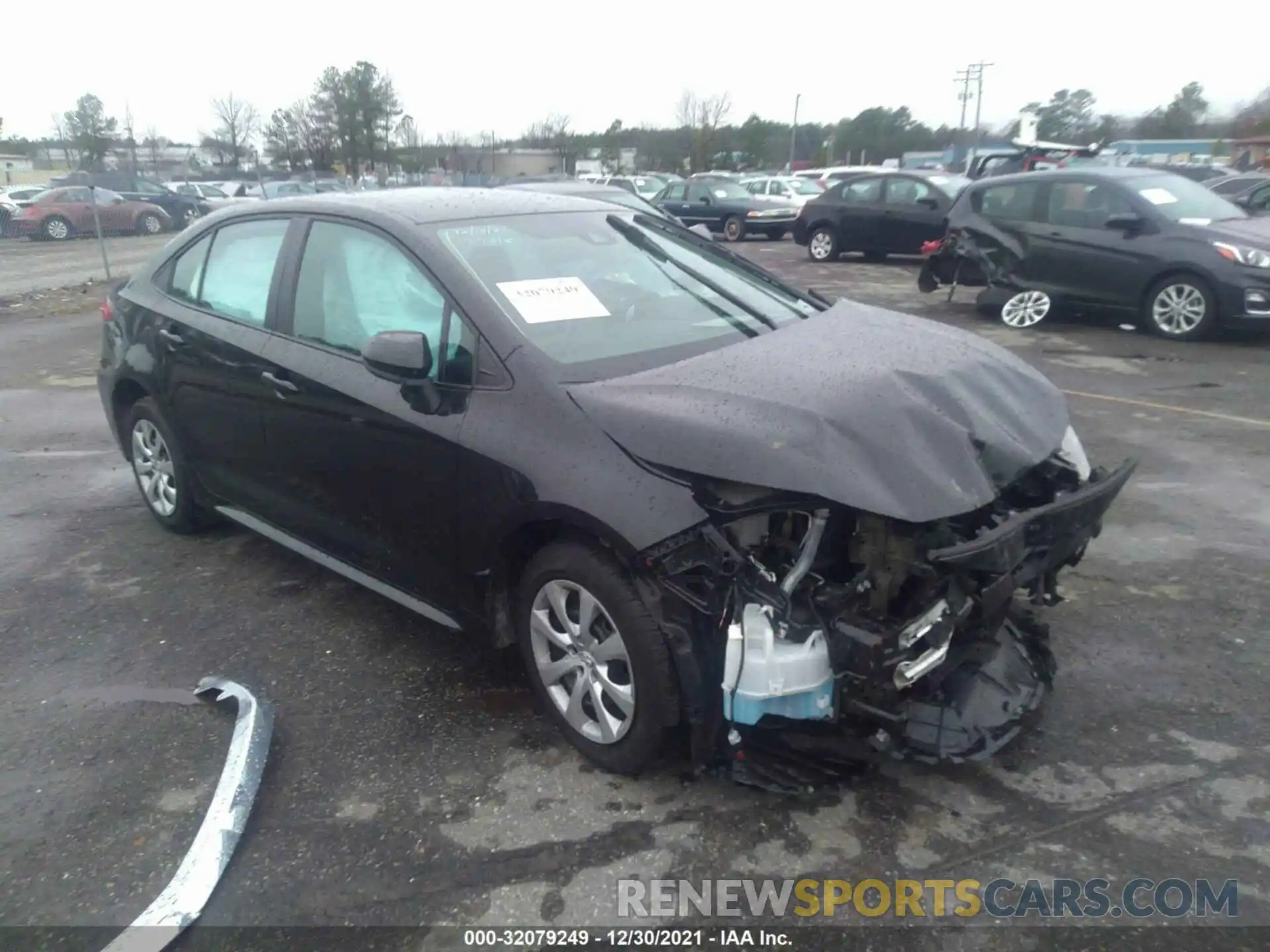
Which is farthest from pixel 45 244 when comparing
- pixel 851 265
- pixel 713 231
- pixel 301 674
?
pixel 301 674

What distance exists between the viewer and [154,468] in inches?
205

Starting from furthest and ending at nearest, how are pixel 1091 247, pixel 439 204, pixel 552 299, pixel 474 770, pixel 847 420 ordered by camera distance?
pixel 1091 247 → pixel 439 204 → pixel 552 299 → pixel 474 770 → pixel 847 420

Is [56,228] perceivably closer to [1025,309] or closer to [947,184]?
[947,184]

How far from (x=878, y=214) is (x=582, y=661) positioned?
15.4m

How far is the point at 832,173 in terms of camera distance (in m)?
34.3

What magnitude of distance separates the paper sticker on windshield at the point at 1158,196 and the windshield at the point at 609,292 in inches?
282

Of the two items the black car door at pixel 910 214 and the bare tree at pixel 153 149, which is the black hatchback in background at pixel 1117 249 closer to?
the black car door at pixel 910 214

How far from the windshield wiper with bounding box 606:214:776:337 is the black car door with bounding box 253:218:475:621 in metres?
1.02

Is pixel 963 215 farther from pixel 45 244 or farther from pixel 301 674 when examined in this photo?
pixel 45 244

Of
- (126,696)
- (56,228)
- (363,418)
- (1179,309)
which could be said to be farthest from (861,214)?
(56,228)

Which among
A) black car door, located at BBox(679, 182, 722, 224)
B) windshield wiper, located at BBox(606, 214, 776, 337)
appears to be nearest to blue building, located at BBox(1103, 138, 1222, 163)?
black car door, located at BBox(679, 182, 722, 224)

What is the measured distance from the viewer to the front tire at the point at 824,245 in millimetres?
17797

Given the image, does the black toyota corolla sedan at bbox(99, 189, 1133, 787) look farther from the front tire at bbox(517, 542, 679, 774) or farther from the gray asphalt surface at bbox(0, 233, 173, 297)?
the gray asphalt surface at bbox(0, 233, 173, 297)

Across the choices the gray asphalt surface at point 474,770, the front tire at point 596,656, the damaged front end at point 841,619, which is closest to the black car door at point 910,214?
the gray asphalt surface at point 474,770
